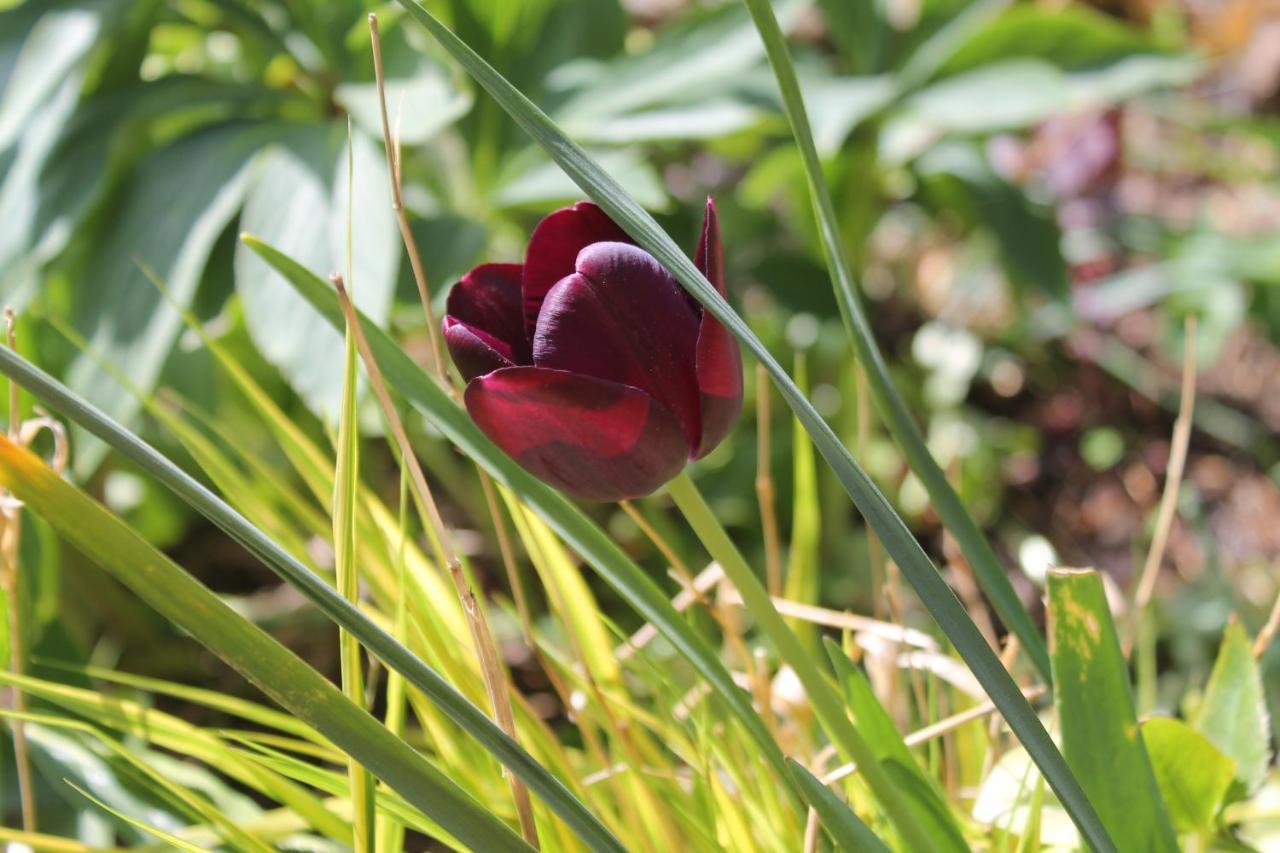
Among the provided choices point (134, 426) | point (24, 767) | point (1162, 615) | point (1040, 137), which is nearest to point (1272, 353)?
point (1040, 137)

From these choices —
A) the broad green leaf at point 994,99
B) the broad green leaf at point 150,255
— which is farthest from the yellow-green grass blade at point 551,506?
the broad green leaf at point 994,99

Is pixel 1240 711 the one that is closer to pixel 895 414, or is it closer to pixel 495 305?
pixel 895 414

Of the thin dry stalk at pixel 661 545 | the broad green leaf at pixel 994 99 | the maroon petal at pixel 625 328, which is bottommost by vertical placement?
the thin dry stalk at pixel 661 545

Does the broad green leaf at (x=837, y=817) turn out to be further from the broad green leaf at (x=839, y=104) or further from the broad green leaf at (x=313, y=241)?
the broad green leaf at (x=839, y=104)

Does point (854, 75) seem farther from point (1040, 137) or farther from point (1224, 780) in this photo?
point (1224, 780)

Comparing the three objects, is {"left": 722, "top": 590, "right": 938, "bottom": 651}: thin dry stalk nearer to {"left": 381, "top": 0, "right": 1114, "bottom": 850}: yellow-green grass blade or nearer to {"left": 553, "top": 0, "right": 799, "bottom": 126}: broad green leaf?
{"left": 381, "top": 0, "right": 1114, "bottom": 850}: yellow-green grass blade

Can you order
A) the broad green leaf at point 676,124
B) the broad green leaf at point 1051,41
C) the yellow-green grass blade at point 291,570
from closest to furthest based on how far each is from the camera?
1. the yellow-green grass blade at point 291,570
2. the broad green leaf at point 676,124
3. the broad green leaf at point 1051,41
